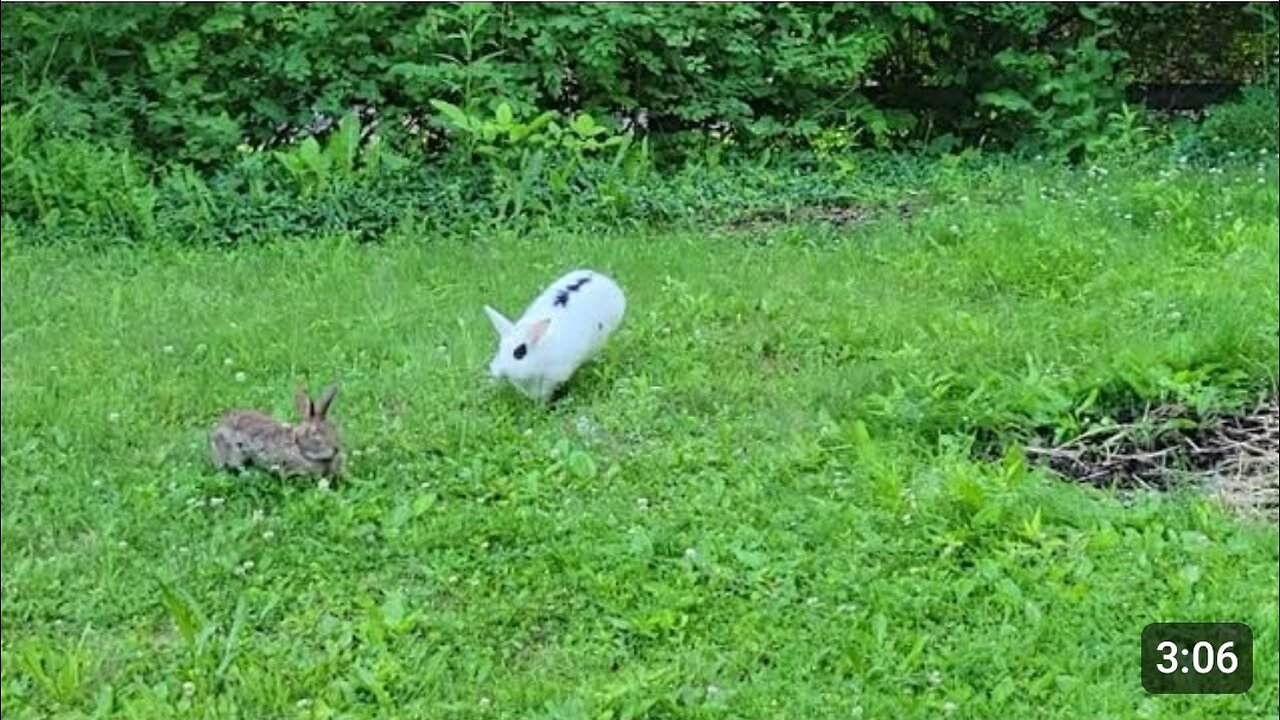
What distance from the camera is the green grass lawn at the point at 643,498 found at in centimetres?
216

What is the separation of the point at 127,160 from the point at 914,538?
271 centimetres

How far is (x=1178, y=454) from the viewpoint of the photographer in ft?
9.15

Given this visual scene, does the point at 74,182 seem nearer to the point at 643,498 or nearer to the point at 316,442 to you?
the point at 316,442

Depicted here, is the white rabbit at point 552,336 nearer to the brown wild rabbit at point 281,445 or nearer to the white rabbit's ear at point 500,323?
the white rabbit's ear at point 500,323

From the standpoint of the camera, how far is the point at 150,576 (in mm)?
2406

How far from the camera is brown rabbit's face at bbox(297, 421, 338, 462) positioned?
2711 millimetres

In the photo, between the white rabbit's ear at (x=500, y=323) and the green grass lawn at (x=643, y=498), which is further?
the white rabbit's ear at (x=500, y=323)

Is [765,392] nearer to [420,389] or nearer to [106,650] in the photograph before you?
[420,389]

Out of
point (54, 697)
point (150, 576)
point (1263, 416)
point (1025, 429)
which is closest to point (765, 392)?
point (1025, 429)

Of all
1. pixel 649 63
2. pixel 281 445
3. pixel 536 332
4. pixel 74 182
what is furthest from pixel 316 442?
pixel 649 63
